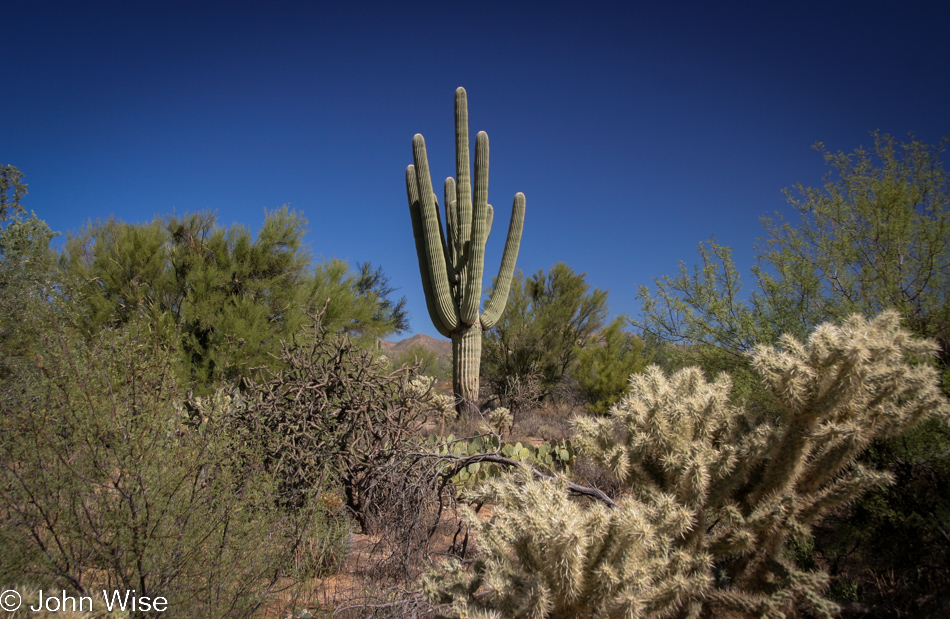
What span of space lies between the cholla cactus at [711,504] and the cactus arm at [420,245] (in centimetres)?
959

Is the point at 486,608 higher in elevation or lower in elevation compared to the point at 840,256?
lower

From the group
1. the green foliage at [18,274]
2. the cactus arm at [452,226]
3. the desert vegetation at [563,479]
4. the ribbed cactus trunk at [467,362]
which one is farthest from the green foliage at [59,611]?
the cactus arm at [452,226]

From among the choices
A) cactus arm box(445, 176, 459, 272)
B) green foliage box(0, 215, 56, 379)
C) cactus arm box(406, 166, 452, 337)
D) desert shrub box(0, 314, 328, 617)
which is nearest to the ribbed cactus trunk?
cactus arm box(406, 166, 452, 337)

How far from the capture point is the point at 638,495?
2.39 meters

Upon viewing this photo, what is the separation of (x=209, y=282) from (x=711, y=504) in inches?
437

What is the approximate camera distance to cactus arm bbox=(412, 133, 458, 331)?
11344 millimetres

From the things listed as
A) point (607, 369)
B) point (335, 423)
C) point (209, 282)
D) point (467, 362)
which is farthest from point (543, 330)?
point (335, 423)

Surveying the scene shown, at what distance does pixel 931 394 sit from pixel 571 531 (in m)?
1.60

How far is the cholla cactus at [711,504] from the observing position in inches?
71.0

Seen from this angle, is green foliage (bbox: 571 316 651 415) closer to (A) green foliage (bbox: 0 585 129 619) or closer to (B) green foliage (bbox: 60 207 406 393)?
(B) green foliage (bbox: 60 207 406 393)

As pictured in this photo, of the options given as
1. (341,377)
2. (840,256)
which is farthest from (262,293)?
(840,256)

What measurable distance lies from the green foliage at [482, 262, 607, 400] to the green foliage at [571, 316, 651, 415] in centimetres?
125

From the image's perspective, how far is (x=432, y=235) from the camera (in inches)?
445

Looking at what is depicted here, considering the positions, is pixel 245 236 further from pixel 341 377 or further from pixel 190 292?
pixel 341 377
